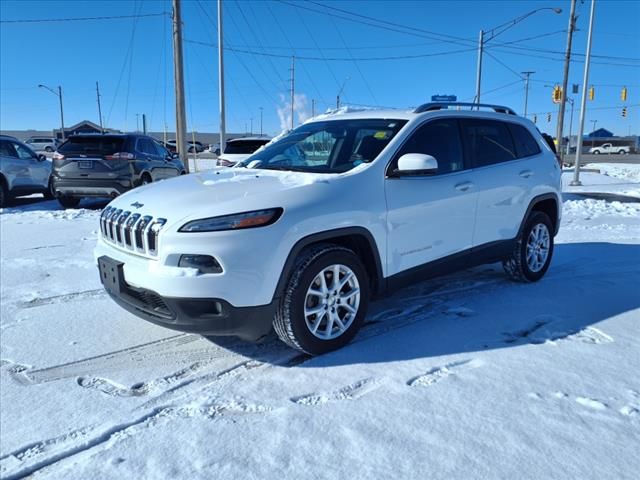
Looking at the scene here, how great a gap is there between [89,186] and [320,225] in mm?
8339

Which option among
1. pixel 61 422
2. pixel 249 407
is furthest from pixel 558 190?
pixel 61 422

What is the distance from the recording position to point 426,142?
4.19 meters

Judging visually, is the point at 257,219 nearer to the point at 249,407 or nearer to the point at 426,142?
the point at 249,407

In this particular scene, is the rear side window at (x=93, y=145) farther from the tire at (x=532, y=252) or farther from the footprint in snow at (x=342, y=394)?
the footprint in snow at (x=342, y=394)

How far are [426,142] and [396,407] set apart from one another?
89.1 inches

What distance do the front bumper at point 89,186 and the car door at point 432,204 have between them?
25.1ft

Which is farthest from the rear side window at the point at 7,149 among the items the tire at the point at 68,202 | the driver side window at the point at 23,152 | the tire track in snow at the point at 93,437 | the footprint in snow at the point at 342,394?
the footprint in snow at the point at 342,394

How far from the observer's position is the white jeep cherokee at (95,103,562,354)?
9.95ft

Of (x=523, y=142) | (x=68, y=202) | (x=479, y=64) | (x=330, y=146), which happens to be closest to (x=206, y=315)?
(x=330, y=146)

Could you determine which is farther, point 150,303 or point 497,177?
point 497,177

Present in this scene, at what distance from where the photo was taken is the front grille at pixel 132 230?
314 centimetres

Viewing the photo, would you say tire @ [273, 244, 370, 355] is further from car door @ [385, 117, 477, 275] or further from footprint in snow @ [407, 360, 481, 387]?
Answer: footprint in snow @ [407, 360, 481, 387]

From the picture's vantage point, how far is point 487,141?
4.82 m

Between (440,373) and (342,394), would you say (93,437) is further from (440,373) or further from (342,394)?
(440,373)
